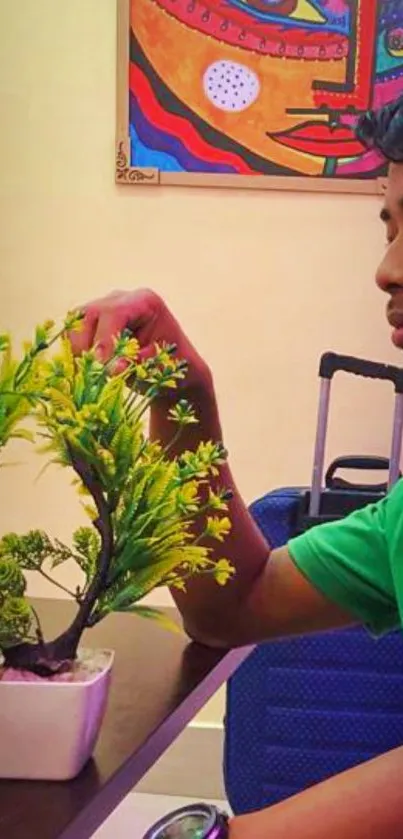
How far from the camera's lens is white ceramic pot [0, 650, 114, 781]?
55cm

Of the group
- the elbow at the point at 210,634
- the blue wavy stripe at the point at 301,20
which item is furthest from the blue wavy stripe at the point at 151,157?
the elbow at the point at 210,634

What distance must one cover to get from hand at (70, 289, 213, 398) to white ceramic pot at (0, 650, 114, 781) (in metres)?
0.21

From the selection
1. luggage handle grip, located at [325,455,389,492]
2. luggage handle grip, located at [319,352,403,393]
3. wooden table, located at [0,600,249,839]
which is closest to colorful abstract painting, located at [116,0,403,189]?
luggage handle grip, located at [319,352,403,393]

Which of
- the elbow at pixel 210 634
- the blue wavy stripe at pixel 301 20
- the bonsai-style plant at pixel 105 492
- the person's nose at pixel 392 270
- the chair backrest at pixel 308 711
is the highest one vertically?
the blue wavy stripe at pixel 301 20

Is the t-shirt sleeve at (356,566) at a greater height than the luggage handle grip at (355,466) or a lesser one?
greater

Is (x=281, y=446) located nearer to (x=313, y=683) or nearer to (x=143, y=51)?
(x=313, y=683)

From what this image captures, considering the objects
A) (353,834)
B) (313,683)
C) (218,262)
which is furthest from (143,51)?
(353,834)

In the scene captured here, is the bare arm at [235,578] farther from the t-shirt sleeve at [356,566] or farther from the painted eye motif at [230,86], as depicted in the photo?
the painted eye motif at [230,86]

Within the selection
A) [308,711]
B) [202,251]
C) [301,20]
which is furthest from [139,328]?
[301,20]

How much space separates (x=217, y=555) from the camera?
94 centimetres

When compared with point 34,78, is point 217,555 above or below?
below

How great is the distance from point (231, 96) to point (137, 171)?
0.72ft

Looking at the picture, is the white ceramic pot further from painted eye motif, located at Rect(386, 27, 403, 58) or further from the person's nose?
painted eye motif, located at Rect(386, 27, 403, 58)

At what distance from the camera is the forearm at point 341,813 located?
2.27 feet
